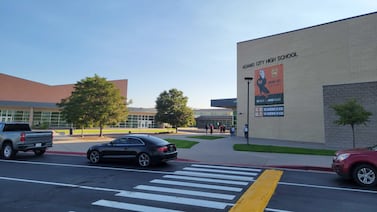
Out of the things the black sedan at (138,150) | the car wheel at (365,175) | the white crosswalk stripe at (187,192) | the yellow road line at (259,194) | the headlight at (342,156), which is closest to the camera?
the yellow road line at (259,194)

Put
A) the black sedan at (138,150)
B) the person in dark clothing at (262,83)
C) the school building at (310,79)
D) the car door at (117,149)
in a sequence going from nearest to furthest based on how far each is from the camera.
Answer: the black sedan at (138,150), the car door at (117,149), the school building at (310,79), the person in dark clothing at (262,83)

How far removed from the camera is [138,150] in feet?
36.8

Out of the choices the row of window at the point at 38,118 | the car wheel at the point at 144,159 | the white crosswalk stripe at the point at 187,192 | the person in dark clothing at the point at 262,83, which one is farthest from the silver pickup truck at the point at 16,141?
the row of window at the point at 38,118

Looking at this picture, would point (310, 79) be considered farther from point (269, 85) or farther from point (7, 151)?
point (7, 151)

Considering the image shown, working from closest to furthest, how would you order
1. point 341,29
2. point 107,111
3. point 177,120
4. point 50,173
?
1. point 50,173
2. point 341,29
3. point 107,111
4. point 177,120

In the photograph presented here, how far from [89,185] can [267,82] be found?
27443 millimetres

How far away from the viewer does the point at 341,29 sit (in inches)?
1002

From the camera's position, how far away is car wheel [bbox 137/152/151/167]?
1097 centimetres

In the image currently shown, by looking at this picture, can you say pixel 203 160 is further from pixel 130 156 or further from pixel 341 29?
pixel 341 29

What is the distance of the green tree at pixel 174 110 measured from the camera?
146ft

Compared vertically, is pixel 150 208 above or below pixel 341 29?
below

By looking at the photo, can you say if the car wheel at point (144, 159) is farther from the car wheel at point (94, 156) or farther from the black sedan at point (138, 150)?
the car wheel at point (94, 156)

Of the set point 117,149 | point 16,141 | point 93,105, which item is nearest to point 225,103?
point 93,105

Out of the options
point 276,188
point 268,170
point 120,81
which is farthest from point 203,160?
point 120,81
